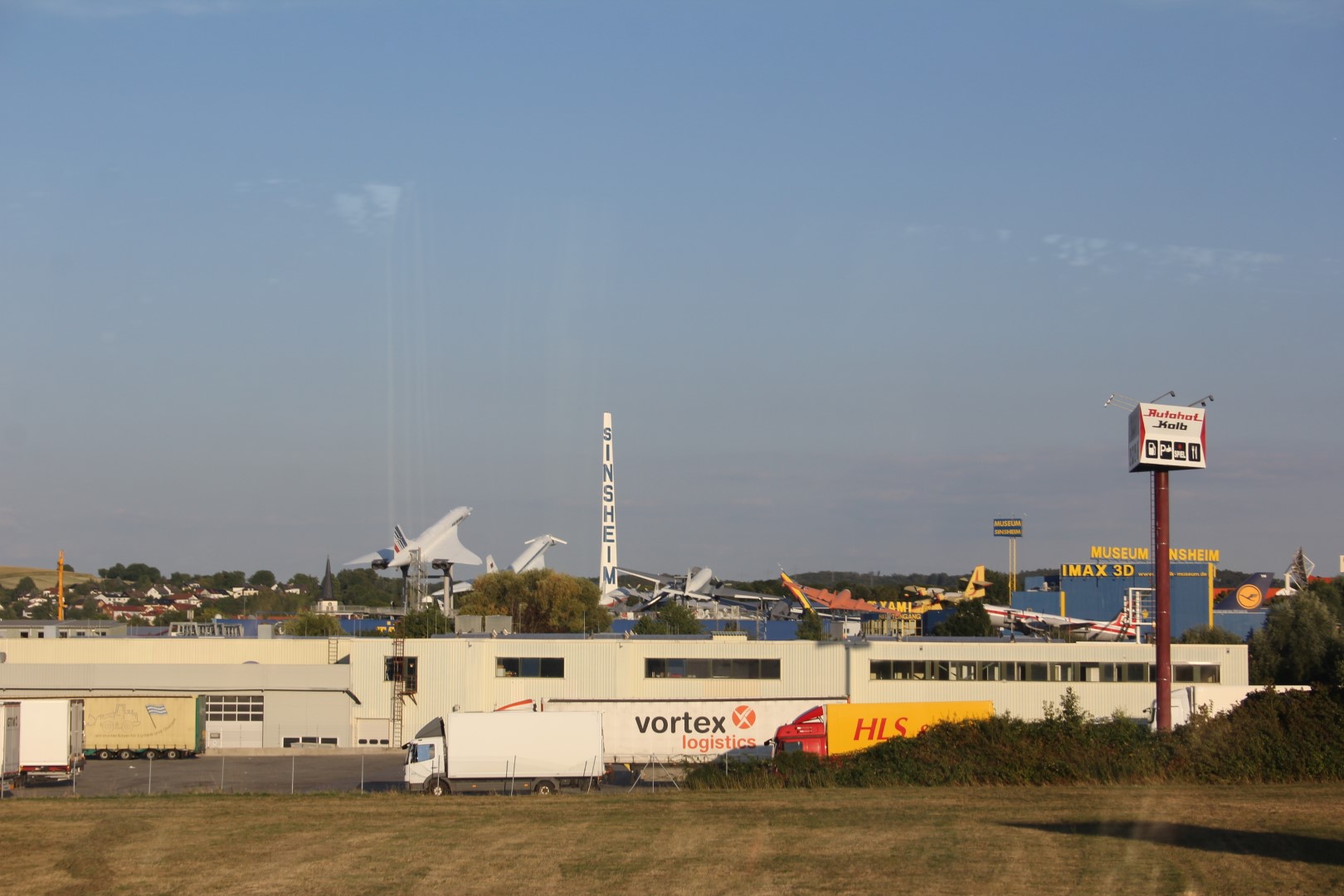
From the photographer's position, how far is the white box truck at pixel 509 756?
1529 inches

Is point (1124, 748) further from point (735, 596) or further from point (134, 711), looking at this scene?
point (735, 596)

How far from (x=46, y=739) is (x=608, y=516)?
101 m

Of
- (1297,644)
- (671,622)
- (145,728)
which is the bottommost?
(1297,644)

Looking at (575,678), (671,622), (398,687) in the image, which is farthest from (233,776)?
(671,622)

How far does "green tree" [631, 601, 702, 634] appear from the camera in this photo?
101 meters

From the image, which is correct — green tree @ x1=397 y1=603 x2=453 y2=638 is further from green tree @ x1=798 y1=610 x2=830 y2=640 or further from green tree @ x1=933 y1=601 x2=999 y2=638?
green tree @ x1=933 y1=601 x2=999 y2=638

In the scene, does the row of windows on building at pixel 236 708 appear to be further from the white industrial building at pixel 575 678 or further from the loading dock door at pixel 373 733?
the loading dock door at pixel 373 733

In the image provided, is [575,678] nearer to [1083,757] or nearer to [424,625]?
[1083,757]

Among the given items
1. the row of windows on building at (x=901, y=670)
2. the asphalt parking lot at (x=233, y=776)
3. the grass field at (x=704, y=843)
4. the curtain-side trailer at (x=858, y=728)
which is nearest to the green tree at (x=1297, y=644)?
the row of windows on building at (x=901, y=670)

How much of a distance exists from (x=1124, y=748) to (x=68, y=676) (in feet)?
151

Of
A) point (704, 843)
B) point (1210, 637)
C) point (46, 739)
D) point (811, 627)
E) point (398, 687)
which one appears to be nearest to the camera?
point (704, 843)

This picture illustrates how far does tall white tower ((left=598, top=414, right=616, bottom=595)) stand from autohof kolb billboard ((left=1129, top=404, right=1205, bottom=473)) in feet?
286

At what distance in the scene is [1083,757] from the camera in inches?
1490

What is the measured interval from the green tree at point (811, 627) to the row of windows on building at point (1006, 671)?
1790 inches
